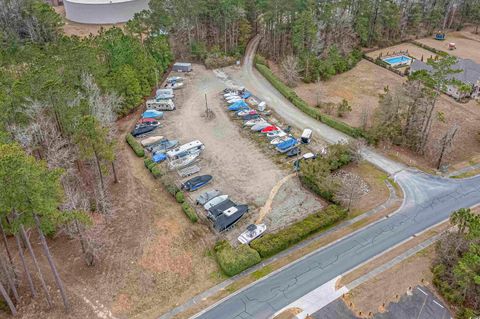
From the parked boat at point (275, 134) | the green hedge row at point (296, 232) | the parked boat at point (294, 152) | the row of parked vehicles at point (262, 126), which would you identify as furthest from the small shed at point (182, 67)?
the green hedge row at point (296, 232)

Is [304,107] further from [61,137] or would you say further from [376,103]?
[61,137]

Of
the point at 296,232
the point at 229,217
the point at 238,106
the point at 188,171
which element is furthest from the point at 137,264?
the point at 238,106

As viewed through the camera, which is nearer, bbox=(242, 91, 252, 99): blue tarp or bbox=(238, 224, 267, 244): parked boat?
bbox=(238, 224, 267, 244): parked boat

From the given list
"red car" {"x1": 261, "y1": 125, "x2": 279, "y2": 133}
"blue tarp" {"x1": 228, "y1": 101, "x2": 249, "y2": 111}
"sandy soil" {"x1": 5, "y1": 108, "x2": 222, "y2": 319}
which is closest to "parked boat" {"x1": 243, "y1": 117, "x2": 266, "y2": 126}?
"red car" {"x1": 261, "y1": 125, "x2": 279, "y2": 133}

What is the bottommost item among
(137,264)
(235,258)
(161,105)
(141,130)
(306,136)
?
(137,264)

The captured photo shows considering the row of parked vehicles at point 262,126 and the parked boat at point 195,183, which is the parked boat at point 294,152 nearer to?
the row of parked vehicles at point 262,126

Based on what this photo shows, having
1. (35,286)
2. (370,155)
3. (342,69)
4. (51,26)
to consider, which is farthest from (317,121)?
(51,26)

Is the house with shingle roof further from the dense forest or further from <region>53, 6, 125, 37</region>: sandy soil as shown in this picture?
<region>53, 6, 125, 37</region>: sandy soil
